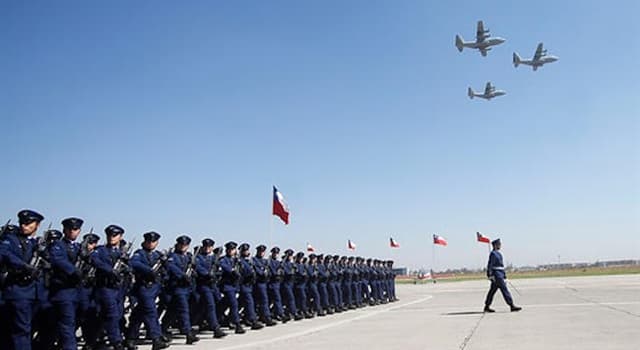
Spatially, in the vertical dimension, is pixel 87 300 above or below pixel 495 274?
below

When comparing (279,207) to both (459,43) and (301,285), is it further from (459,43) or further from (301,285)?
(459,43)

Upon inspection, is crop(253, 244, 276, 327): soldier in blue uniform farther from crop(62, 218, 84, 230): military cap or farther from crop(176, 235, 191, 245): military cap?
crop(62, 218, 84, 230): military cap

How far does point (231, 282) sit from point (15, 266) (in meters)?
5.49

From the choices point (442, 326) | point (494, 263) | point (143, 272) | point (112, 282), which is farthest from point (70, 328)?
point (494, 263)

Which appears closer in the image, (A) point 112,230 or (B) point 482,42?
(A) point 112,230

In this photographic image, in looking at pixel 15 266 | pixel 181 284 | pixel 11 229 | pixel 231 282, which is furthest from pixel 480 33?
pixel 15 266

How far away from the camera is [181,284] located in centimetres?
1062

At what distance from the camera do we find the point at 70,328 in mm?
7777

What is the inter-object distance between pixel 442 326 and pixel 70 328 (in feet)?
21.1

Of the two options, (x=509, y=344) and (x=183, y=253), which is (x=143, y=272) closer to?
(x=183, y=253)

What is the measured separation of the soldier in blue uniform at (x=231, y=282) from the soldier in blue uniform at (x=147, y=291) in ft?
6.93

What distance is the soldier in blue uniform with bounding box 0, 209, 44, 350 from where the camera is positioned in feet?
23.3

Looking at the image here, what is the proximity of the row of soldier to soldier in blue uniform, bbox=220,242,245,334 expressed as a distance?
0.02 meters

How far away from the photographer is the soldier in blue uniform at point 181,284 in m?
10.2
